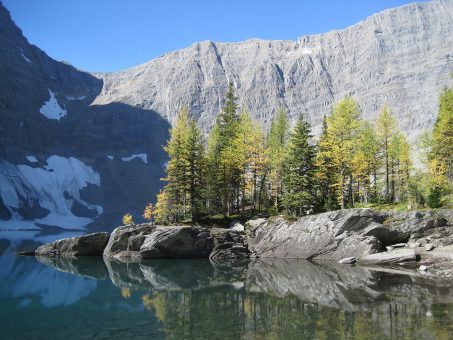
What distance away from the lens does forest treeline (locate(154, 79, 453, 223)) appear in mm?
47469

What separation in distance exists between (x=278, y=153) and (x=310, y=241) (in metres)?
16.1

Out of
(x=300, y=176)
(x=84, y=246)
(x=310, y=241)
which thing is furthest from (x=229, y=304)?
(x=84, y=246)

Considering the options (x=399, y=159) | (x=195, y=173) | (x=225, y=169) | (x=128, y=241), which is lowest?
(x=128, y=241)

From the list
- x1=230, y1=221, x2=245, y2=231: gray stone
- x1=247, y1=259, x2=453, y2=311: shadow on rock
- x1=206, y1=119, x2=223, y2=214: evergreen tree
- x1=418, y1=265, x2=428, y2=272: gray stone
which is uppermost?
x1=206, y1=119, x2=223, y2=214: evergreen tree

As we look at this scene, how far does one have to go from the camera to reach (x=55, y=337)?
642 inches

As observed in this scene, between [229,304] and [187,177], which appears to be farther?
[187,177]

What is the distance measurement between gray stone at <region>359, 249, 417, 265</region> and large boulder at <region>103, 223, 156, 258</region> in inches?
945

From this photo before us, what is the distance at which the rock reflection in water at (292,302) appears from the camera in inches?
643

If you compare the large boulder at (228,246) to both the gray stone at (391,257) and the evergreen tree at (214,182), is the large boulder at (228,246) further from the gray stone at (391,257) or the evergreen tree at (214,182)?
the gray stone at (391,257)

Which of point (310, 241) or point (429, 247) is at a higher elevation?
point (310, 241)

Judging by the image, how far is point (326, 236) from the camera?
39.5 m

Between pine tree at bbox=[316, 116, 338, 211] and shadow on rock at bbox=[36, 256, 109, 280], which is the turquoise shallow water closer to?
shadow on rock at bbox=[36, 256, 109, 280]

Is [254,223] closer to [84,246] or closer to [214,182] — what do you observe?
[214,182]

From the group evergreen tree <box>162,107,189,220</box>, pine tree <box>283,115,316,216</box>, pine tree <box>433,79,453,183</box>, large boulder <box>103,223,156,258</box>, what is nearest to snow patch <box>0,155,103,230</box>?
evergreen tree <box>162,107,189,220</box>
